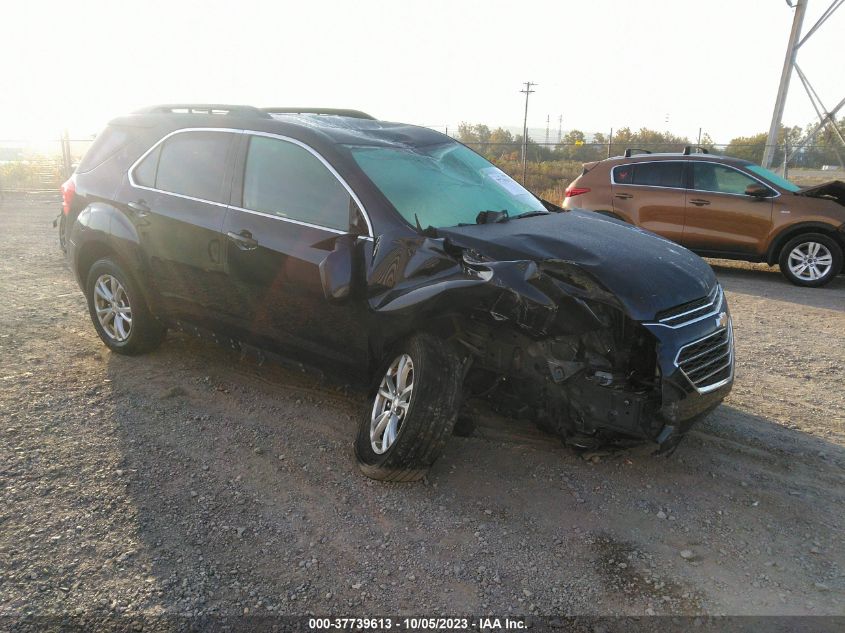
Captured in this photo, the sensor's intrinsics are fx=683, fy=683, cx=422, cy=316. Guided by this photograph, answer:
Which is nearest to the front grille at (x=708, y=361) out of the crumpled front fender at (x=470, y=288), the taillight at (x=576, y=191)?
the crumpled front fender at (x=470, y=288)

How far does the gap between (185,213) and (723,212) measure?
25.1 ft

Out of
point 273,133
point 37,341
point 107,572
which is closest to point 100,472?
point 107,572

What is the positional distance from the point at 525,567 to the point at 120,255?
3.83 m

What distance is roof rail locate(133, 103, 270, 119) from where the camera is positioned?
478cm

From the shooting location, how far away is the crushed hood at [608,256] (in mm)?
3389

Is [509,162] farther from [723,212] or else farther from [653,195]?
[723,212]

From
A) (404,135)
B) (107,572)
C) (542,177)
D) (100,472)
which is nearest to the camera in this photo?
(107,572)

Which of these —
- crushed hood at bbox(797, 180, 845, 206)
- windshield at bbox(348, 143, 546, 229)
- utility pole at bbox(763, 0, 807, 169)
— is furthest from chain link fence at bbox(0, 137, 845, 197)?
windshield at bbox(348, 143, 546, 229)

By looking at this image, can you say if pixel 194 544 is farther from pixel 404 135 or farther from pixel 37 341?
pixel 37 341

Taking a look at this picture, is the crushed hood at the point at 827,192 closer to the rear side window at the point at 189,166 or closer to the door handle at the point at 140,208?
the rear side window at the point at 189,166

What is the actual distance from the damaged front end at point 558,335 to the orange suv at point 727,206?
6512mm

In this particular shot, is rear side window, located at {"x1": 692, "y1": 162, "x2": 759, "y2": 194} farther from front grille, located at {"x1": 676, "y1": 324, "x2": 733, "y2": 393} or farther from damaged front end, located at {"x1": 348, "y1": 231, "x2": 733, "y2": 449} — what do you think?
damaged front end, located at {"x1": 348, "y1": 231, "x2": 733, "y2": 449}

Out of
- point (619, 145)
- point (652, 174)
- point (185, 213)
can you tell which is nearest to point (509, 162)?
point (619, 145)

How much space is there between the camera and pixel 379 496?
3598 mm
